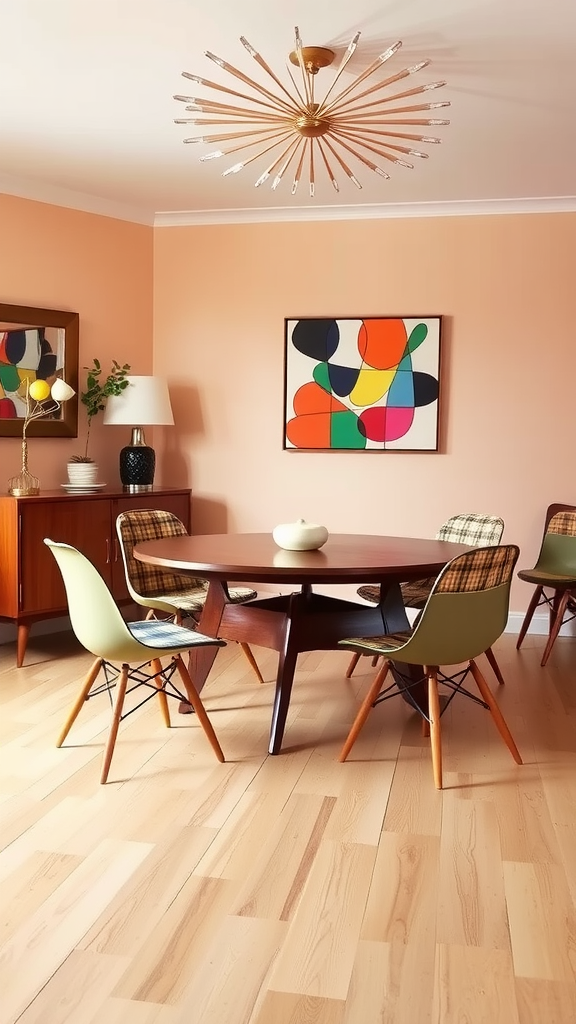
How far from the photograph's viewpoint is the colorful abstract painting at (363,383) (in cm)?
540

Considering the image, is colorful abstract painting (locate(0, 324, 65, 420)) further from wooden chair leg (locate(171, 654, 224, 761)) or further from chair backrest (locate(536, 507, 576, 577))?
chair backrest (locate(536, 507, 576, 577))

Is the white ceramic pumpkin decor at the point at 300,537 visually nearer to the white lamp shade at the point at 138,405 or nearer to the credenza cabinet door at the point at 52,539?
the credenza cabinet door at the point at 52,539

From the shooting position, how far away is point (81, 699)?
313 cm

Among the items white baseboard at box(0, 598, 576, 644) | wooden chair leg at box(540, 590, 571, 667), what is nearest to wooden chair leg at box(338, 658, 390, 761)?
wooden chair leg at box(540, 590, 571, 667)

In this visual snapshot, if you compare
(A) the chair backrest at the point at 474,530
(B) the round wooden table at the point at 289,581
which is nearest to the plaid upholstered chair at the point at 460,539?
(A) the chair backrest at the point at 474,530

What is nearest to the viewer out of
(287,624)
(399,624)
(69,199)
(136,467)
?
(287,624)

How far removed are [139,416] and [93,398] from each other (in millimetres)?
307

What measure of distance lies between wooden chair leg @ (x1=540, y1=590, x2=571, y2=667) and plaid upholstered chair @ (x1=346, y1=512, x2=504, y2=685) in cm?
43

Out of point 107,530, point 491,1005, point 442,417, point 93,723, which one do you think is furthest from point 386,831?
point 442,417

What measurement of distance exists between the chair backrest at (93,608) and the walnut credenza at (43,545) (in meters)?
1.52

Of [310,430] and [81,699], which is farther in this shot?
[310,430]

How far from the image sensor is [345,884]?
2.26m

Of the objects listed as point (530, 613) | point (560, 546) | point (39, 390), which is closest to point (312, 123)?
point (39, 390)

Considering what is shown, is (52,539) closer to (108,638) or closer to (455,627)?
(108,638)
